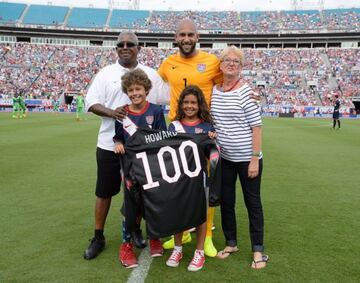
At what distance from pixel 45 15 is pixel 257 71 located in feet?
135

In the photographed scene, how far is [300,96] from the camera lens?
46.7 meters

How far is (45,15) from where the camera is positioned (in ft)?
222

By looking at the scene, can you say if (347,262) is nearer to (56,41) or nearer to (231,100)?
(231,100)

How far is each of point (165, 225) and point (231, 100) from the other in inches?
56.6

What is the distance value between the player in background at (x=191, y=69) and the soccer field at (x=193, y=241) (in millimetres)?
733

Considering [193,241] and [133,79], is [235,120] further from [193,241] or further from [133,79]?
[193,241]

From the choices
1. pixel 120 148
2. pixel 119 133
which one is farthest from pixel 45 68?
pixel 120 148

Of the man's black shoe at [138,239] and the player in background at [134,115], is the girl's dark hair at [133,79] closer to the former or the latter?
the player in background at [134,115]

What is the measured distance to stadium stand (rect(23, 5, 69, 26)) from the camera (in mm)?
65562

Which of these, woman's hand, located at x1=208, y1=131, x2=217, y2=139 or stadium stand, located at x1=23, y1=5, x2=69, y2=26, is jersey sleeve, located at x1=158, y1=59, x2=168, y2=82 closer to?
woman's hand, located at x1=208, y1=131, x2=217, y2=139

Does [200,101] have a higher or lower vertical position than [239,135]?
higher

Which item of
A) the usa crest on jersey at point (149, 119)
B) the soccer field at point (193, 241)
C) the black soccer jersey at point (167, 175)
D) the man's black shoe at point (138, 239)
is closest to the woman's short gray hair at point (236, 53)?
the black soccer jersey at point (167, 175)

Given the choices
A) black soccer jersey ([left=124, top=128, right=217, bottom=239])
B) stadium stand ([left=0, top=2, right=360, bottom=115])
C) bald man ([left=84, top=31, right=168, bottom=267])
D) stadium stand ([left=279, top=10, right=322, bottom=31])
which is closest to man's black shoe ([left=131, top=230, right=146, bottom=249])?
bald man ([left=84, top=31, right=168, bottom=267])

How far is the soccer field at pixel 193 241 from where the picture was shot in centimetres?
357
